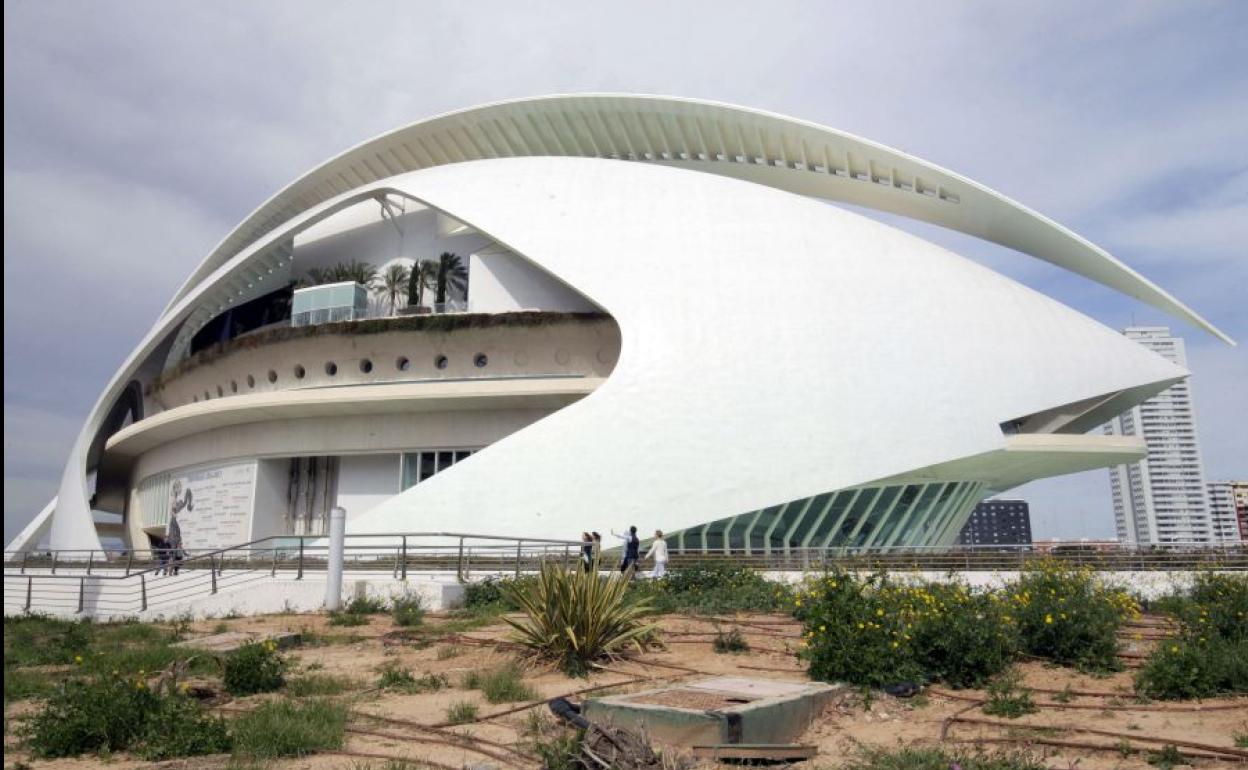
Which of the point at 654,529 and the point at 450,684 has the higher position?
the point at 654,529

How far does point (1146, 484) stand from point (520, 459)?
184939mm

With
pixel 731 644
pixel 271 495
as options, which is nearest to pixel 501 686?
pixel 731 644

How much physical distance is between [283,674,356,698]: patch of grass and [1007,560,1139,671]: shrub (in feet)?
21.2

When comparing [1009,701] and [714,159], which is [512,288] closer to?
[714,159]

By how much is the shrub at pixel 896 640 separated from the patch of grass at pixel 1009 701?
35 centimetres

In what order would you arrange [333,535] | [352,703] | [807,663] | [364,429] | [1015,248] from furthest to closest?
[1015,248]
[364,429]
[333,535]
[807,663]
[352,703]

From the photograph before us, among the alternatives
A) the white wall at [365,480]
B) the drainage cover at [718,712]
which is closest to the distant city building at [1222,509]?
the white wall at [365,480]

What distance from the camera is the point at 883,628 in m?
7.71

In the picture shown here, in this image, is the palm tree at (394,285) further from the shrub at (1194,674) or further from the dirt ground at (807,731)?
the shrub at (1194,674)

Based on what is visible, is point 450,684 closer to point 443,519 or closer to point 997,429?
point 443,519

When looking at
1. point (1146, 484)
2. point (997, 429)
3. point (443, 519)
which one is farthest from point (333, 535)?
point (1146, 484)

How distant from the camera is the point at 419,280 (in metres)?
26.7

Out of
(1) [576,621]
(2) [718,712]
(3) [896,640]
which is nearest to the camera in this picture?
(2) [718,712]

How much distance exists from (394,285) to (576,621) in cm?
2032
